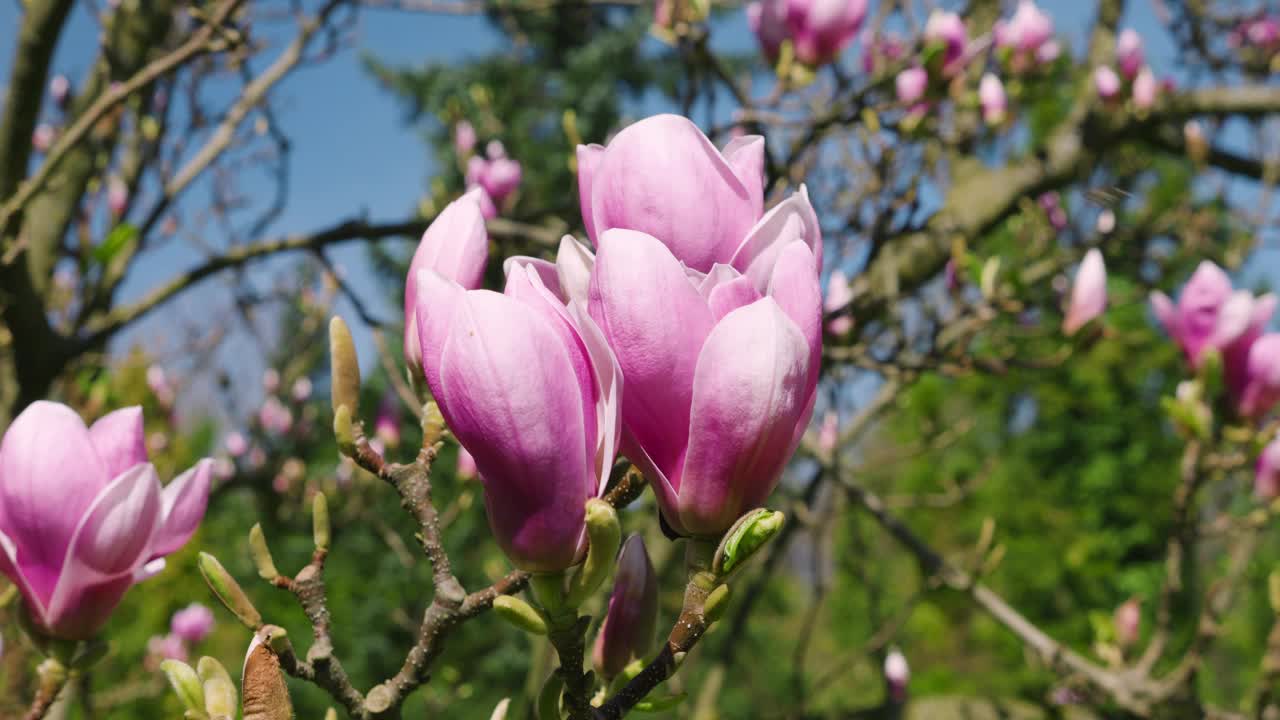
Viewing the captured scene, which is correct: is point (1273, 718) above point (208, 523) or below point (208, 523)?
above

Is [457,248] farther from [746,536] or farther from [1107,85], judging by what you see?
[1107,85]

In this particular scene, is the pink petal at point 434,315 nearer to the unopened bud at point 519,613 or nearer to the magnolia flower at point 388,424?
the unopened bud at point 519,613

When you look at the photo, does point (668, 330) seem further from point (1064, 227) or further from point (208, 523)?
point (208, 523)

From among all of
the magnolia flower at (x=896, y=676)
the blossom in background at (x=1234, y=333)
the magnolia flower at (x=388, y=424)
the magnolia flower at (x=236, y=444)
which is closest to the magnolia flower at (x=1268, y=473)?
the blossom in background at (x=1234, y=333)

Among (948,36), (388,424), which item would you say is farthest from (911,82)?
(388,424)

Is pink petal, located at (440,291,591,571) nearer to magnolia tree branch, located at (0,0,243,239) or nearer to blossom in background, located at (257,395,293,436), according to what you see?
magnolia tree branch, located at (0,0,243,239)

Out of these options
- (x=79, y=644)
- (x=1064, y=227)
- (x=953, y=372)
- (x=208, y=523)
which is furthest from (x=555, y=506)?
(x=208, y=523)
